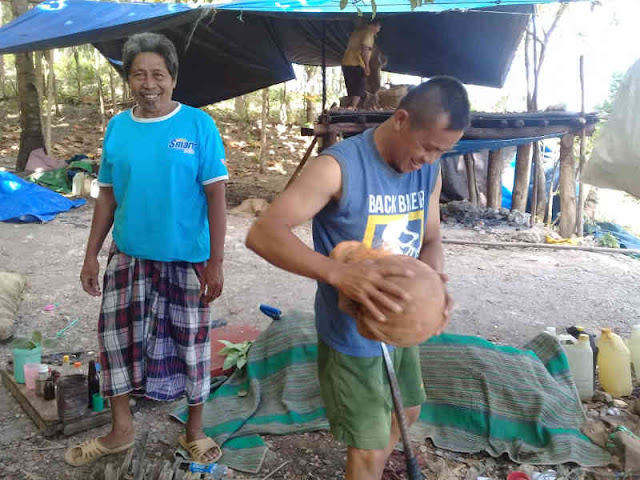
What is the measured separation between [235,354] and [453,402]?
1.24 m

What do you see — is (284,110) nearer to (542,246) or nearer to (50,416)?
(542,246)

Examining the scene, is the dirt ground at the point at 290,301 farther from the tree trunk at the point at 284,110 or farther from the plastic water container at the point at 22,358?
the tree trunk at the point at 284,110

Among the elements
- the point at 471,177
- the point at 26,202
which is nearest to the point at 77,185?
the point at 26,202

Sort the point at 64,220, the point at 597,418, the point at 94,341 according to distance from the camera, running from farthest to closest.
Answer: the point at 64,220 → the point at 94,341 → the point at 597,418

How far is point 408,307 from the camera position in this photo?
1244mm

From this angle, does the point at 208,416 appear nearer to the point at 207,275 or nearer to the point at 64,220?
the point at 207,275

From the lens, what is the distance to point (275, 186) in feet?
33.6

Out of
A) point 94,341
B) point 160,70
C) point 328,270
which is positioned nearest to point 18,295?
point 94,341

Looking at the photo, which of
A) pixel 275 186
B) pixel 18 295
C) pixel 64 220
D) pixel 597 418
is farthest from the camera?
pixel 275 186

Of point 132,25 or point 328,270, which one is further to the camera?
point 132,25

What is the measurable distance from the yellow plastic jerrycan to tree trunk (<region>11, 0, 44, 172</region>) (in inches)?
374

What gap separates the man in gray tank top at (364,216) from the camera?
141 centimetres

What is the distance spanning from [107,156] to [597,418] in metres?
2.69

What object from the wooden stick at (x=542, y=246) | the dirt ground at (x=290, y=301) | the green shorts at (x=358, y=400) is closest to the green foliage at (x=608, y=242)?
the wooden stick at (x=542, y=246)
